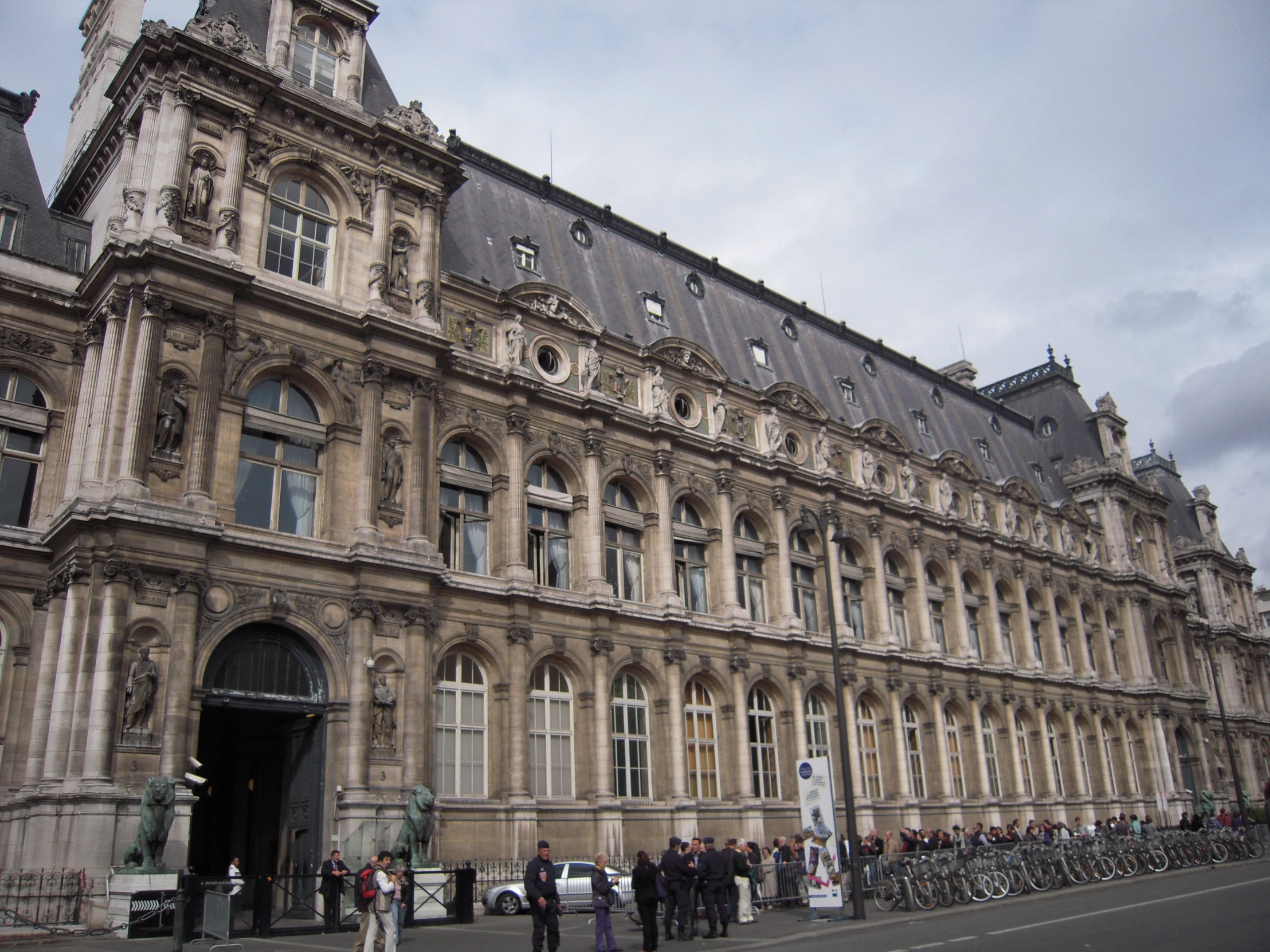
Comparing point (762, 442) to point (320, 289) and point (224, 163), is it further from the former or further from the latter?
point (224, 163)

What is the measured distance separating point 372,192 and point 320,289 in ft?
11.2

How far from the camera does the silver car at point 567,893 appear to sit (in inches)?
933

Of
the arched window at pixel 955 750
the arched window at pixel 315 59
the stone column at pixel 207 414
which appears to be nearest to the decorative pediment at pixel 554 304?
the arched window at pixel 315 59

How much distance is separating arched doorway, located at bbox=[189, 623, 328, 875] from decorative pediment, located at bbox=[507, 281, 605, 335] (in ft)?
40.9

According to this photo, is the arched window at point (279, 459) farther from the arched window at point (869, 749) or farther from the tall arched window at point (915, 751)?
the tall arched window at point (915, 751)

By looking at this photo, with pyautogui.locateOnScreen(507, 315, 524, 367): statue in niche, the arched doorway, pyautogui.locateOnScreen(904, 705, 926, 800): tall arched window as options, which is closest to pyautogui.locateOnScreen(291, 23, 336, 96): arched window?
pyautogui.locateOnScreen(507, 315, 524, 367): statue in niche

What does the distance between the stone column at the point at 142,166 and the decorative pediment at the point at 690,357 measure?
52.0 feet

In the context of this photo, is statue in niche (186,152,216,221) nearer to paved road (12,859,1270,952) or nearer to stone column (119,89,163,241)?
stone column (119,89,163,241)

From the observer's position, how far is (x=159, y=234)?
23.3 m

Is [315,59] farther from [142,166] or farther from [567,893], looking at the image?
[567,893]

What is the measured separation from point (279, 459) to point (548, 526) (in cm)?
846

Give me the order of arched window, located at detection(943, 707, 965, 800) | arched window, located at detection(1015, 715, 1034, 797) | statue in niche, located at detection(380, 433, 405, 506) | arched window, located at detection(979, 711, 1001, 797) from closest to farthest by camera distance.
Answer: statue in niche, located at detection(380, 433, 405, 506), arched window, located at detection(943, 707, 965, 800), arched window, located at detection(979, 711, 1001, 797), arched window, located at detection(1015, 715, 1034, 797)

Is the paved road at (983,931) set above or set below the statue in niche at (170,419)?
below

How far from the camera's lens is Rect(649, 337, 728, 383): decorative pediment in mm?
35406
